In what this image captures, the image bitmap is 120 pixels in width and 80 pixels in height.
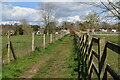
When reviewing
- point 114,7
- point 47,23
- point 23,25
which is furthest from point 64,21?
point 114,7

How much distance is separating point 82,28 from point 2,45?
102618 millimetres

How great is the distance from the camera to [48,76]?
25.0 feet

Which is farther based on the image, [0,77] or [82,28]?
[82,28]

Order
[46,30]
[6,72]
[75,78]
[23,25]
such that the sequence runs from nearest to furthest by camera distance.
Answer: [75,78] < [6,72] < [46,30] < [23,25]

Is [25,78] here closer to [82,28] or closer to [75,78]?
[75,78]

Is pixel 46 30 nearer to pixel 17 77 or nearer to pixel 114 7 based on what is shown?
pixel 114 7

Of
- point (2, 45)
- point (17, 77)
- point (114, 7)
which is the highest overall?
point (114, 7)

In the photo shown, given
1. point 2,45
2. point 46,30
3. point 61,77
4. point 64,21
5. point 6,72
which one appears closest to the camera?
point 61,77

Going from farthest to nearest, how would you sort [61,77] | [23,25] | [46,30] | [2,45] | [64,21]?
1. [64,21]
2. [23,25]
3. [46,30]
4. [2,45]
5. [61,77]

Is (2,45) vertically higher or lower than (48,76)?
higher

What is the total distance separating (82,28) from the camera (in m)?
112

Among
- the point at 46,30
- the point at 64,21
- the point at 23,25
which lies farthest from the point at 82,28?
the point at 46,30

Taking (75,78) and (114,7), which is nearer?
(75,78)

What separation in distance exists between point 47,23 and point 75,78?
195 ft
